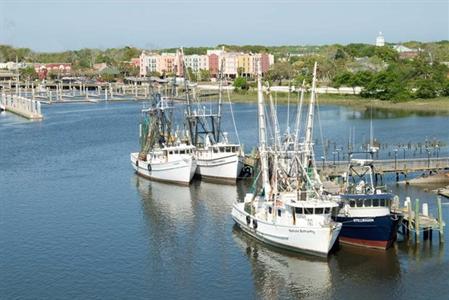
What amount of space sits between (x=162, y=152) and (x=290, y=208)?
20.8m

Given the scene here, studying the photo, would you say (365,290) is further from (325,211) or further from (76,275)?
(76,275)

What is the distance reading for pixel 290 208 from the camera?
3259 centimetres

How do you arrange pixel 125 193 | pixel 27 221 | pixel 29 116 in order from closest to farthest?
pixel 27 221 → pixel 125 193 → pixel 29 116

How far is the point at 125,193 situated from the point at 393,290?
77.6 feet

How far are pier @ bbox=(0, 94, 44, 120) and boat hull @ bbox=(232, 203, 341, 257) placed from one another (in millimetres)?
71844

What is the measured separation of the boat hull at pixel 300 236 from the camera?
31.7 m

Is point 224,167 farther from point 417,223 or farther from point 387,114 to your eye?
point 387,114

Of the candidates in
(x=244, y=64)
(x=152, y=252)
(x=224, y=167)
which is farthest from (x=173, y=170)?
(x=244, y=64)

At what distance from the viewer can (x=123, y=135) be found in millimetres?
81500

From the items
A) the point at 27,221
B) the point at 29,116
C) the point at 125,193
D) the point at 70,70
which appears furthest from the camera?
the point at 70,70

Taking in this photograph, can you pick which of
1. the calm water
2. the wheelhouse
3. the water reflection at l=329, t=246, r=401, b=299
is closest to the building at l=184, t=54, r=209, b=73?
the calm water

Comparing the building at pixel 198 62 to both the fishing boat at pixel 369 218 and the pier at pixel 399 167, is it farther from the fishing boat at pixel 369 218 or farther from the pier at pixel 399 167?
the fishing boat at pixel 369 218

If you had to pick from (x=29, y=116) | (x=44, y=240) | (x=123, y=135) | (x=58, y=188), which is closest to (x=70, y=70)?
(x=29, y=116)

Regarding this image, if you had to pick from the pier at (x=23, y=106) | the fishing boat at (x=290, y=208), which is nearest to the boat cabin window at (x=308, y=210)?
the fishing boat at (x=290, y=208)
